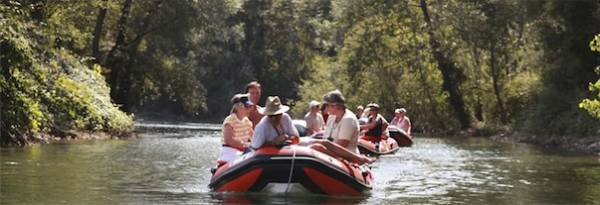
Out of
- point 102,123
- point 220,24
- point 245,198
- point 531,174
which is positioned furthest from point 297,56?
point 245,198

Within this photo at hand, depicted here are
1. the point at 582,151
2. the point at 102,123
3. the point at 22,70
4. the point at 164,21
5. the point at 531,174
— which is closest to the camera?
the point at 531,174

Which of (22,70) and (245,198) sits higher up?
(22,70)

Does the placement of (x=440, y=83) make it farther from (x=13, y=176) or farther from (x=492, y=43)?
(x=13, y=176)

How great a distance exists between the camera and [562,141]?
28750 mm

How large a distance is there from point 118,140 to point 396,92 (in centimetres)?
1972

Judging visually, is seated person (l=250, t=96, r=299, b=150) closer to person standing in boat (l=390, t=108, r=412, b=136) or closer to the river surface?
the river surface

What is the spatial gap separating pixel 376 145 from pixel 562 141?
9.23 meters

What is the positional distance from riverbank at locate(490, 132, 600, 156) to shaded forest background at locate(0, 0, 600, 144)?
34cm

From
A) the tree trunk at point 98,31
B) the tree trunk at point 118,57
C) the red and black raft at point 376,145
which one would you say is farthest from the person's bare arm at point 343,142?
the tree trunk at point 118,57

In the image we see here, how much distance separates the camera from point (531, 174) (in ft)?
57.0

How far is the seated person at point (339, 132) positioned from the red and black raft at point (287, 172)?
0.78 ft

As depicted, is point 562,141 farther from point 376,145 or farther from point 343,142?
point 343,142

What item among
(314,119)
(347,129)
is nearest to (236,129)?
(347,129)

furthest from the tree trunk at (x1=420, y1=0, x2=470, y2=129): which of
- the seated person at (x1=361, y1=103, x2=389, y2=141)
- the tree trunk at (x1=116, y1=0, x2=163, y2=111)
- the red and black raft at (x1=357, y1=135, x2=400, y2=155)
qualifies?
the seated person at (x1=361, y1=103, x2=389, y2=141)
